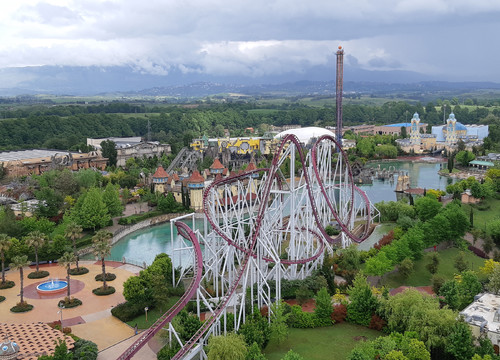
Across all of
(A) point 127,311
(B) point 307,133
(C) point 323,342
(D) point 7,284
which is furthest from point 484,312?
(B) point 307,133

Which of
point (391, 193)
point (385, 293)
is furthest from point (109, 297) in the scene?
point (391, 193)

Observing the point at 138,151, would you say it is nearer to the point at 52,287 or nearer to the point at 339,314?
the point at 52,287

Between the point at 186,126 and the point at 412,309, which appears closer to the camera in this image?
the point at 412,309

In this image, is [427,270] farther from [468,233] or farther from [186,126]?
[186,126]

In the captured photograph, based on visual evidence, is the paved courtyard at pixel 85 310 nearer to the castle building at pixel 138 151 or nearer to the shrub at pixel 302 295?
the shrub at pixel 302 295

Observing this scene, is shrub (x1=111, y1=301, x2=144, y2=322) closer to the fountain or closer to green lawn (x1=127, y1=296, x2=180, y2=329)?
green lawn (x1=127, y1=296, x2=180, y2=329)
